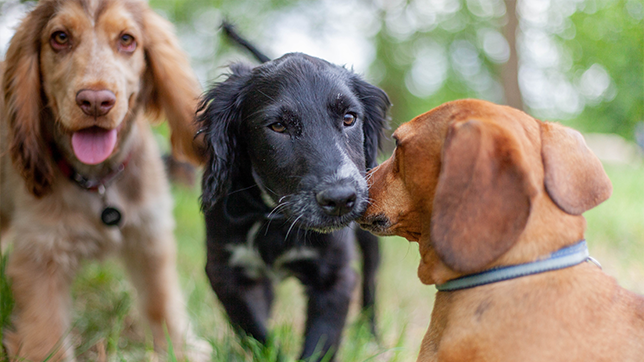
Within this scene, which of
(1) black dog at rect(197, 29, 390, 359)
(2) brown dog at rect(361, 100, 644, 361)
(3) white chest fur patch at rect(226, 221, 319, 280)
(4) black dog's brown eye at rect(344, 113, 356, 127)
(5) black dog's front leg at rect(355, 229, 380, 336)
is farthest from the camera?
(5) black dog's front leg at rect(355, 229, 380, 336)

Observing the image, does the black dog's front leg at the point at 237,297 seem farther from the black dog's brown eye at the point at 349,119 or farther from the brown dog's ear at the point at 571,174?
the brown dog's ear at the point at 571,174

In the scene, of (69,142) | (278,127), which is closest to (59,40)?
(69,142)

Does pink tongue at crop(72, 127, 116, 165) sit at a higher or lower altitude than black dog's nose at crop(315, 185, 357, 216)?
lower

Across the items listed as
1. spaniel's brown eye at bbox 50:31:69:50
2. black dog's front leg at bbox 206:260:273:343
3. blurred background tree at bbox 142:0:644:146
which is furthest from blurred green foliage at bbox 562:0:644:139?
spaniel's brown eye at bbox 50:31:69:50

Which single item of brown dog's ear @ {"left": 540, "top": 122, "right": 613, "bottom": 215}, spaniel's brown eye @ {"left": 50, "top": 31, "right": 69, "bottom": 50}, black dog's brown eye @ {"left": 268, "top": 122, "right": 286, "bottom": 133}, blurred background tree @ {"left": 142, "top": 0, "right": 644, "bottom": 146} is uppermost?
spaniel's brown eye @ {"left": 50, "top": 31, "right": 69, "bottom": 50}

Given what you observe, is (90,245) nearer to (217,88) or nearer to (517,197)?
(217,88)

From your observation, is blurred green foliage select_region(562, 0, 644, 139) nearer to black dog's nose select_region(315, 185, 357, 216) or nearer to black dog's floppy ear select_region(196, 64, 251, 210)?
black dog's floppy ear select_region(196, 64, 251, 210)

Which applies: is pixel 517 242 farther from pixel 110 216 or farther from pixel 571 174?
pixel 110 216

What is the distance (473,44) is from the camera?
13.6 meters

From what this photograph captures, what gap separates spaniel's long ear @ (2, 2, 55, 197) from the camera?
2.65m

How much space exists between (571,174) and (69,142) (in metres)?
2.45

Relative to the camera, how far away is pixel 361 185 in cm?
208

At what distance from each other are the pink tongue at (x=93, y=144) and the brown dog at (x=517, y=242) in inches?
66.7

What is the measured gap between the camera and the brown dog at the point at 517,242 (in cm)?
150
